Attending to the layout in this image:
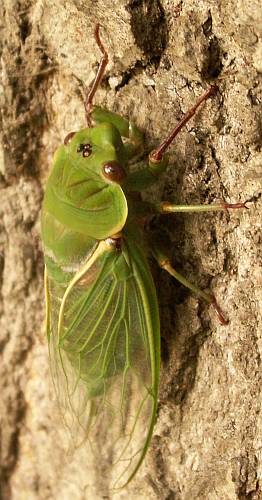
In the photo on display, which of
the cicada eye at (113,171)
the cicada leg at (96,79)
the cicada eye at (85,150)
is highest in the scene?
the cicada leg at (96,79)

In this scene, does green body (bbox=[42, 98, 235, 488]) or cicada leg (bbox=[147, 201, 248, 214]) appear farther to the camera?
green body (bbox=[42, 98, 235, 488])

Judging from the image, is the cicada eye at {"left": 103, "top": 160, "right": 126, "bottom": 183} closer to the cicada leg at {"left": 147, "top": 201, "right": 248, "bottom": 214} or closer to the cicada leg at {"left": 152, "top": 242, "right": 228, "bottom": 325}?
the cicada leg at {"left": 147, "top": 201, "right": 248, "bottom": 214}

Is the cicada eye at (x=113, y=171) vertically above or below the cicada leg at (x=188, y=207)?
above

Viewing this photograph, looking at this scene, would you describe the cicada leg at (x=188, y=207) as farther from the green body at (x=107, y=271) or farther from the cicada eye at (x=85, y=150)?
the cicada eye at (x=85, y=150)

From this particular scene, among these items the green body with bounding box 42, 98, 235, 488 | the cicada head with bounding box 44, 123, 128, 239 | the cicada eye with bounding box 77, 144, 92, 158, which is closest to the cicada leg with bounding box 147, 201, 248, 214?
the green body with bounding box 42, 98, 235, 488

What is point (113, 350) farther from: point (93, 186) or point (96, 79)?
point (96, 79)

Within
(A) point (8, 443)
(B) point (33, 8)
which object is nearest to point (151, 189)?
(B) point (33, 8)

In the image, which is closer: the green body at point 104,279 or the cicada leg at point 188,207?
the cicada leg at point 188,207

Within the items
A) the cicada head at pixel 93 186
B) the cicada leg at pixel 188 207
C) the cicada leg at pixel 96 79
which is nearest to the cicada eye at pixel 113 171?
the cicada head at pixel 93 186
